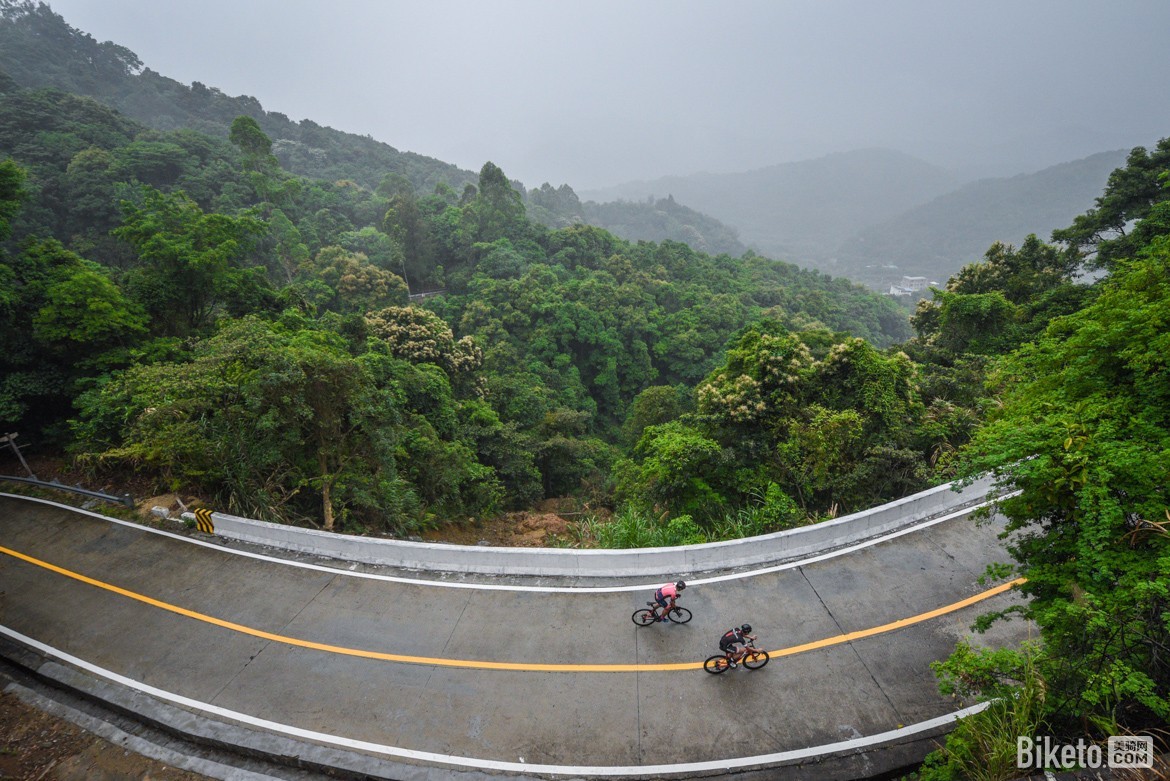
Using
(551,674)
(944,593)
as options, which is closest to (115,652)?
(551,674)

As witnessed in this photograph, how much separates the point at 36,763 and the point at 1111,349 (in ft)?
49.2

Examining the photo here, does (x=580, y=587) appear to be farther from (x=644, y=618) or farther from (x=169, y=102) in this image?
(x=169, y=102)

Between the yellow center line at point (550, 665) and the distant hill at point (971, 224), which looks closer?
the yellow center line at point (550, 665)

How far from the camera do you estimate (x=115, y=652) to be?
27.0 feet

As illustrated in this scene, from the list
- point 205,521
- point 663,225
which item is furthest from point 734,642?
point 663,225

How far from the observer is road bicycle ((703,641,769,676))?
7.29m

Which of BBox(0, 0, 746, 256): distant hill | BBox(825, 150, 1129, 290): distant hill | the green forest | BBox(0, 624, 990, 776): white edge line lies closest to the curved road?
BBox(0, 624, 990, 776): white edge line

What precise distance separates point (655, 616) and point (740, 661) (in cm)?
138

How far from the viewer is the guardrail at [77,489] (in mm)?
11570

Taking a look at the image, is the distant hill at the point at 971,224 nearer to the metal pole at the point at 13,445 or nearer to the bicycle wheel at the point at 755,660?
the bicycle wheel at the point at 755,660

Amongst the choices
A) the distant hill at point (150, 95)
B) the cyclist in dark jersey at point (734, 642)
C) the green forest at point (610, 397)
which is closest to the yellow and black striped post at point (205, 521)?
the green forest at point (610, 397)

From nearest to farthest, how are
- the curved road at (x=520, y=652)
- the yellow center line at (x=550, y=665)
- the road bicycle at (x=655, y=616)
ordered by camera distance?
the curved road at (x=520, y=652) < the yellow center line at (x=550, y=665) < the road bicycle at (x=655, y=616)

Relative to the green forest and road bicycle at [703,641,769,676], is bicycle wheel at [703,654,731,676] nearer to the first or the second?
road bicycle at [703,641,769,676]

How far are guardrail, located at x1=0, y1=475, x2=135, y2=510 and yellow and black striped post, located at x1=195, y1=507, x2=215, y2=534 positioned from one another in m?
2.31
